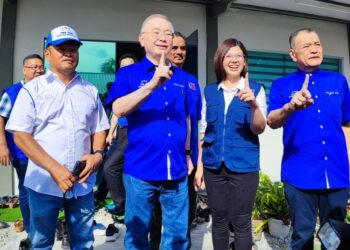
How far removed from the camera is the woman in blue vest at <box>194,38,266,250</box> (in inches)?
91.2

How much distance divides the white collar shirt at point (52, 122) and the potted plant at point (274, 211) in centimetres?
242

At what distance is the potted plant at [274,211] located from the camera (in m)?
3.63

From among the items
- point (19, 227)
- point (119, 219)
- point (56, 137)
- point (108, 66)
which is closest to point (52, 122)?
point (56, 137)

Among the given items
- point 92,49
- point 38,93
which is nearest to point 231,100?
point 38,93

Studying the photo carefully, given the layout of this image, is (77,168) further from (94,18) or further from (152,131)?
(94,18)

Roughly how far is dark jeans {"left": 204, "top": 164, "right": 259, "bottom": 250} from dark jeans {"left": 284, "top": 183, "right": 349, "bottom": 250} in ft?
0.98

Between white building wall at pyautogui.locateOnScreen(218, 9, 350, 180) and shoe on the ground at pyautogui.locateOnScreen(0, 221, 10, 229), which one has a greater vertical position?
white building wall at pyautogui.locateOnScreen(218, 9, 350, 180)

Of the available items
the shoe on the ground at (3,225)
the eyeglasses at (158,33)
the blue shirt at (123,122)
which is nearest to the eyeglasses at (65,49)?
the eyeglasses at (158,33)

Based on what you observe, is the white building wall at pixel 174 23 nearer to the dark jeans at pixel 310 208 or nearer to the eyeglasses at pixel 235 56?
the eyeglasses at pixel 235 56

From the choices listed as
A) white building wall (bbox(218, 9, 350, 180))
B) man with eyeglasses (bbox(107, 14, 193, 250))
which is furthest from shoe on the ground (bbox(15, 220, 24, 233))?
white building wall (bbox(218, 9, 350, 180))

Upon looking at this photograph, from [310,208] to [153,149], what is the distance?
1153 millimetres

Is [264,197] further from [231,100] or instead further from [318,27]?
[318,27]

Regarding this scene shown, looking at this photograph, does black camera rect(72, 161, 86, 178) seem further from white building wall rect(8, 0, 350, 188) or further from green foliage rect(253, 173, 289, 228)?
white building wall rect(8, 0, 350, 188)

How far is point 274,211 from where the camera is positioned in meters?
3.79
